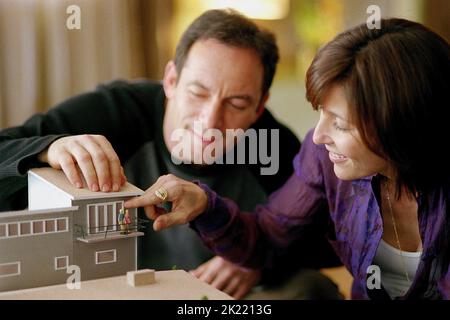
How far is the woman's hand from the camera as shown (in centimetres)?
69

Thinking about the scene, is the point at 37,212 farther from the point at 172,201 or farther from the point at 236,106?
the point at 236,106

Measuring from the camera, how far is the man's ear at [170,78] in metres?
0.79

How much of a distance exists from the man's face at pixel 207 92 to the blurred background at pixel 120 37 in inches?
1.9

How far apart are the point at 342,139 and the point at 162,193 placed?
0.23 metres

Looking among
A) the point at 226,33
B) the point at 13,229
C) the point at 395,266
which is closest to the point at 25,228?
the point at 13,229

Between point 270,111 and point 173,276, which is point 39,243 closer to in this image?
point 173,276

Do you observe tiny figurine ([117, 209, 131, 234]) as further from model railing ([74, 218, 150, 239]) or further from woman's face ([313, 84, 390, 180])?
woman's face ([313, 84, 390, 180])

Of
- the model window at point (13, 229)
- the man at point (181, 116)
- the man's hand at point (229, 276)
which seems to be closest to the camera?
the model window at point (13, 229)

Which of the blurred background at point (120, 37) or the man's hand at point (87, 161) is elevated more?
the blurred background at point (120, 37)

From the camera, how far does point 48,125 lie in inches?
30.2

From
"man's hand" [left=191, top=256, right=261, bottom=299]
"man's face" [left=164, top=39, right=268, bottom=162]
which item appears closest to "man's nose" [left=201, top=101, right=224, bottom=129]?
"man's face" [left=164, top=39, right=268, bottom=162]

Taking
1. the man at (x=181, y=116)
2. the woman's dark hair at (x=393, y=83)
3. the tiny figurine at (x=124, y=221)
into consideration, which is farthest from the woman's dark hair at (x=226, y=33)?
the tiny figurine at (x=124, y=221)

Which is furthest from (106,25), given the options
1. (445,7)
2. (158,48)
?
(445,7)

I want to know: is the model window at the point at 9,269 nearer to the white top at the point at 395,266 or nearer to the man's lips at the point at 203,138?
the man's lips at the point at 203,138
